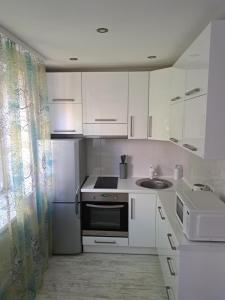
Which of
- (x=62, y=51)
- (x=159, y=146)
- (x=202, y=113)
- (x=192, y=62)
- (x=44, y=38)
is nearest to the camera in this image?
(x=202, y=113)

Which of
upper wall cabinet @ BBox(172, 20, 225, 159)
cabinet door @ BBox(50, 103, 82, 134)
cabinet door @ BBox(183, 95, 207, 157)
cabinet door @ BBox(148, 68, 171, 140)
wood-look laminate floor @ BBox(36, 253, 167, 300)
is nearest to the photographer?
upper wall cabinet @ BBox(172, 20, 225, 159)

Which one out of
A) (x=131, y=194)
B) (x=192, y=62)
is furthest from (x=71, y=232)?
(x=192, y=62)

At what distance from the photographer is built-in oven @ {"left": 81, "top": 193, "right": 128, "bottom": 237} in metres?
2.73

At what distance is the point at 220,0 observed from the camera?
1.29 meters

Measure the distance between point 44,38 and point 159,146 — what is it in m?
1.98

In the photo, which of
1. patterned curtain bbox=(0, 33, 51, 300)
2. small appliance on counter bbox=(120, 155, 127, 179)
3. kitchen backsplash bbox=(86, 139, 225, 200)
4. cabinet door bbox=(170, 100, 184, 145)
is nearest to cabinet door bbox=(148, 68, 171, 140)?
cabinet door bbox=(170, 100, 184, 145)

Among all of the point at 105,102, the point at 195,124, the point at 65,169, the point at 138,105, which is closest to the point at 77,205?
the point at 65,169

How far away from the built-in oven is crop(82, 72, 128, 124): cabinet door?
0.92m

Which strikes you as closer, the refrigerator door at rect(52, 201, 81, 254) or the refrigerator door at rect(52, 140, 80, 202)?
the refrigerator door at rect(52, 140, 80, 202)

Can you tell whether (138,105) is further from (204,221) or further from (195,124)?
(204,221)

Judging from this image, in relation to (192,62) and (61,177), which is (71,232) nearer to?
(61,177)

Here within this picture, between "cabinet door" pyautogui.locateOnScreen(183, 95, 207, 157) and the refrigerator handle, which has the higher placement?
"cabinet door" pyautogui.locateOnScreen(183, 95, 207, 157)

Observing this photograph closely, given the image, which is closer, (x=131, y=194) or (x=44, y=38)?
(x=44, y=38)

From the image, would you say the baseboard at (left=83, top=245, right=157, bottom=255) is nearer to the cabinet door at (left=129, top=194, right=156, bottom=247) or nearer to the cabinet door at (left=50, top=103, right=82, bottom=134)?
the cabinet door at (left=129, top=194, right=156, bottom=247)
